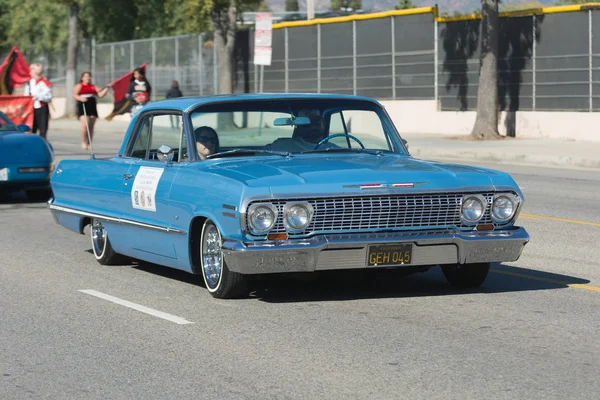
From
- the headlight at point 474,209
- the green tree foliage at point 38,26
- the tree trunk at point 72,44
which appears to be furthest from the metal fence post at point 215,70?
the headlight at point 474,209

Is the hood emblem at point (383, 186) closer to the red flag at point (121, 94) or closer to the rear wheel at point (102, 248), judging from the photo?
the rear wheel at point (102, 248)

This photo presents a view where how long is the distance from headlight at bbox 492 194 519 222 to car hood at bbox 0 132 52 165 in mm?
9472

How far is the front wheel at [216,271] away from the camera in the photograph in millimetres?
8680

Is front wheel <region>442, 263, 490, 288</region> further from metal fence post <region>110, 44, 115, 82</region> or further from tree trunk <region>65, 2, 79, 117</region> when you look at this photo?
tree trunk <region>65, 2, 79, 117</region>

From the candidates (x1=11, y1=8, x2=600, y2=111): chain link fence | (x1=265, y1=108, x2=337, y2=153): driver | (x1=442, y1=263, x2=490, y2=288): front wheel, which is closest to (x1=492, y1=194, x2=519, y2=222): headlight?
(x1=442, y1=263, x2=490, y2=288): front wheel

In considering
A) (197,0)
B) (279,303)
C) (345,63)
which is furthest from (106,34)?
(279,303)

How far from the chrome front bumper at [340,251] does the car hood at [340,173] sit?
1.12 feet

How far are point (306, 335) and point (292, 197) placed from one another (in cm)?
103

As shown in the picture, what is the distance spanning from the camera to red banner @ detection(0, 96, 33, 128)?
2628cm

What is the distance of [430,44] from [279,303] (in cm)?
2701

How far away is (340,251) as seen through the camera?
26.9 feet

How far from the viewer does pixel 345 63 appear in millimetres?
38281

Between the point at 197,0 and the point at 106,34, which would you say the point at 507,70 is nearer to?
the point at 197,0

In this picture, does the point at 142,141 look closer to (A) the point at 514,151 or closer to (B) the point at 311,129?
(B) the point at 311,129
